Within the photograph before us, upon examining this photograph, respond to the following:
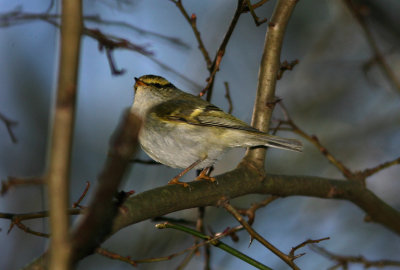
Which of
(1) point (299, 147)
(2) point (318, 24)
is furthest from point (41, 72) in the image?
(1) point (299, 147)

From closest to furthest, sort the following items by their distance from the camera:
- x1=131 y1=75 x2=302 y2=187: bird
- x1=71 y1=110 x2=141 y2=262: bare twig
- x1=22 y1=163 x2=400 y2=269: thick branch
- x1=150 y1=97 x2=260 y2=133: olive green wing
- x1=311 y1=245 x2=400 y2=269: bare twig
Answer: x1=71 y1=110 x2=141 y2=262: bare twig, x1=22 y1=163 x2=400 y2=269: thick branch, x1=311 y1=245 x2=400 y2=269: bare twig, x1=131 y1=75 x2=302 y2=187: bird, x1=150 y1=97 x2=260 y2=133: olive green wing

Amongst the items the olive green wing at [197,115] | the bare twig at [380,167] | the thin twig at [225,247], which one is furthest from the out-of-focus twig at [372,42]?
the thin twig at [225,247]

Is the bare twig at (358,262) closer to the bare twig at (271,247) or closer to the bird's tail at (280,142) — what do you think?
the bird's tail at (280,142)

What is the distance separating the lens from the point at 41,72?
22.0 feet

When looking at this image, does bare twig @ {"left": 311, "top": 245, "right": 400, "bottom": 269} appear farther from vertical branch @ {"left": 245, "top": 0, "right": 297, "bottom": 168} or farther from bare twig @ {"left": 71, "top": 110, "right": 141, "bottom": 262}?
bare twig @ {"left": 71, "top": 110, "right": 141, "bottom": 262}

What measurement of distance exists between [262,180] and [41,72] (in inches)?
206

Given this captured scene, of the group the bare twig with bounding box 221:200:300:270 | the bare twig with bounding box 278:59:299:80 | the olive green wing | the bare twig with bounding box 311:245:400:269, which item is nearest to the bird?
the olive green wing

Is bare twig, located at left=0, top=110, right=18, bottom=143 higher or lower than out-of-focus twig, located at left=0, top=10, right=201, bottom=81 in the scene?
lower

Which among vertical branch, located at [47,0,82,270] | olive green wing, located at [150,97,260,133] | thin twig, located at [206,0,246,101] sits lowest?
vertical branch, located at [47,0,82,270]

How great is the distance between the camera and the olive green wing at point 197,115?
297 centimetres

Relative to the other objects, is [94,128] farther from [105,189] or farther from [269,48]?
[105,189]

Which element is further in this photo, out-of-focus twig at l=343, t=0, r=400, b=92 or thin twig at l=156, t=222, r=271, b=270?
A: out-of-focus twig at l=343, t=0, r=400, b=92

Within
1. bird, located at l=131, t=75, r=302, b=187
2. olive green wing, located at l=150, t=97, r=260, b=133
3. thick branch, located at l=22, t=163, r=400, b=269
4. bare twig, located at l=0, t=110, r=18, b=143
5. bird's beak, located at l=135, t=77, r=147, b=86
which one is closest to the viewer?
thick branch, located at l=22, t=163, r=400, b=269

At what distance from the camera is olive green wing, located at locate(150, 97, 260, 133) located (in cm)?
297
